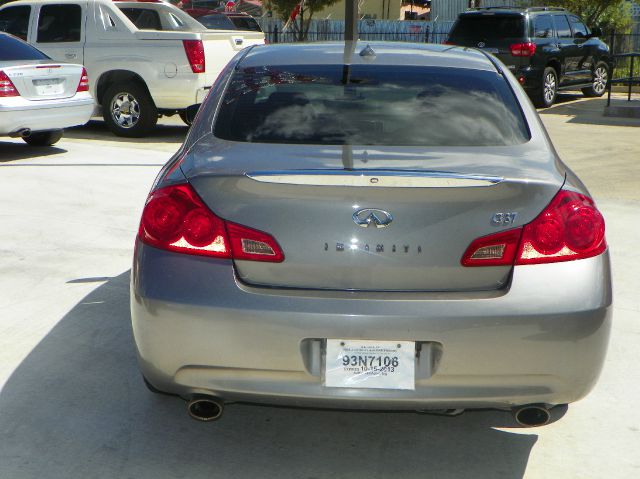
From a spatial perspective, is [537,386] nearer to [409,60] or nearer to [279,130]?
[279,130]

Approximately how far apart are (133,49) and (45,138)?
1980 mm

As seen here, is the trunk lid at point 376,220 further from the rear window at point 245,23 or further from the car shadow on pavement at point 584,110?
the rear window at point 245,23

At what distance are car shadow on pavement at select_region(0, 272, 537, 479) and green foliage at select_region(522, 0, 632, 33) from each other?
2538 centimetres

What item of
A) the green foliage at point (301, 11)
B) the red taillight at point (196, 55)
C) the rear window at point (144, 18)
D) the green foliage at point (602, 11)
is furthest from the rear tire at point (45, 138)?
the green foliage at point (301, 11)

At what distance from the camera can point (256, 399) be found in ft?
11.6

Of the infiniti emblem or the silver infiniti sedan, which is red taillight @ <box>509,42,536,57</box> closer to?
the silver infiniti sedan

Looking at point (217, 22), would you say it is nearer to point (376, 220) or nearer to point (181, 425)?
point (181, 425)

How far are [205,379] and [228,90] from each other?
146 cm

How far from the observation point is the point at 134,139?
563 inches

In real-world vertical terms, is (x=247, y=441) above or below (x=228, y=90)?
below

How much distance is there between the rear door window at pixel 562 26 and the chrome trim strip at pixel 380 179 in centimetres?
1685

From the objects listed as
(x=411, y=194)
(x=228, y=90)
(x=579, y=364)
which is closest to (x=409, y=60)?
(x=228, y=90)

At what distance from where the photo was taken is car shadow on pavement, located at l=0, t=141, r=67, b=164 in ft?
40.0

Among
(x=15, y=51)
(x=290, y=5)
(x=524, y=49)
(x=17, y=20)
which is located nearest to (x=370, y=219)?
(x=15, y=51)
